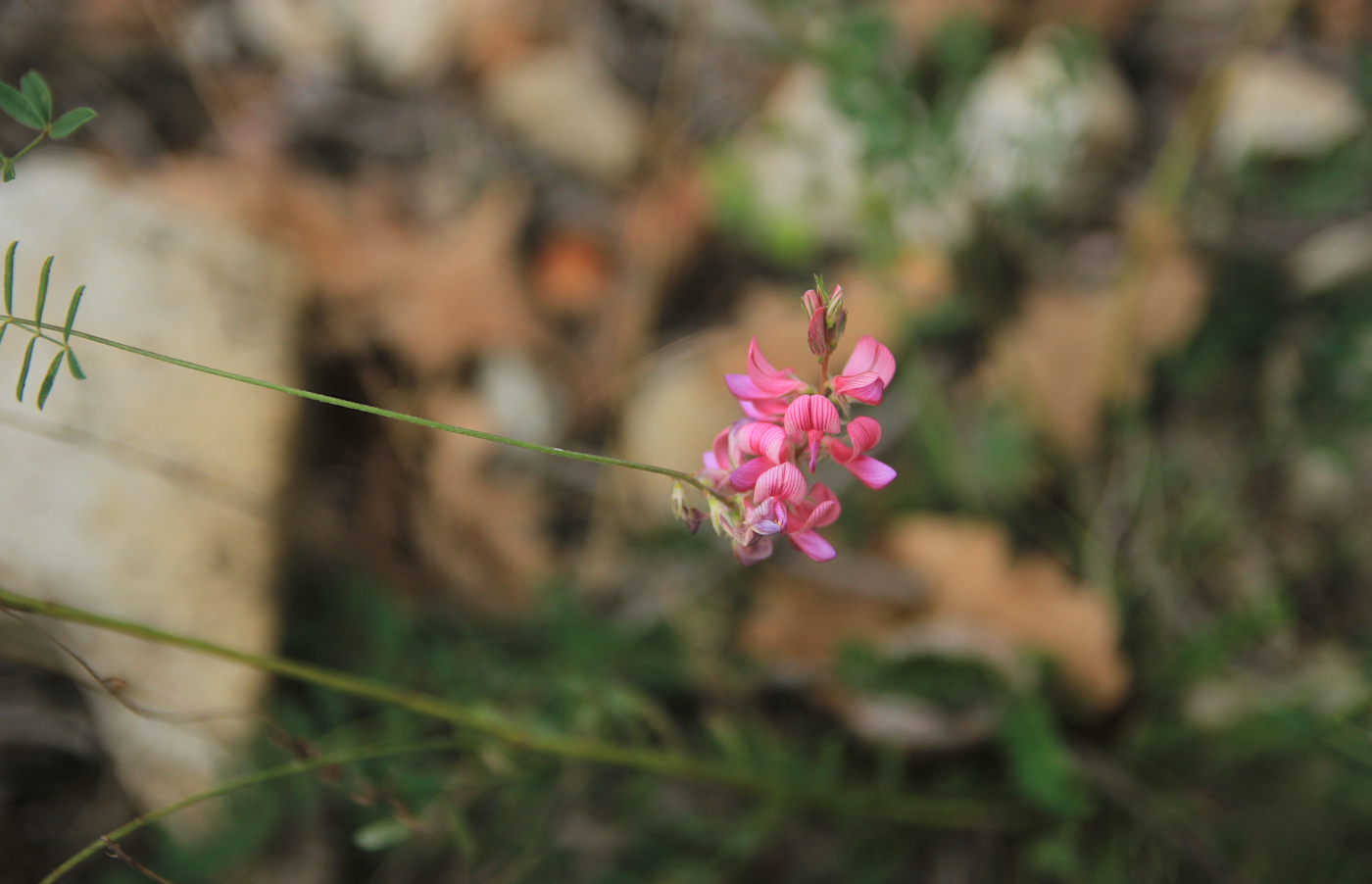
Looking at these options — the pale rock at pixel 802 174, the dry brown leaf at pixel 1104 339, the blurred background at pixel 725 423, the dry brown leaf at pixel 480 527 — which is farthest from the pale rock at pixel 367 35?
the dry brown leaf at pixel 1104 339

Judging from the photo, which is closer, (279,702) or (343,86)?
(279,702)

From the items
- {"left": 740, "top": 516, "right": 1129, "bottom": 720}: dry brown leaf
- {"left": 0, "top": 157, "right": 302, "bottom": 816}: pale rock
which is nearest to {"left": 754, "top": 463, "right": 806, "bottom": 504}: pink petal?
{"left": 740, "top": 516, "right": 1129, "bottom": 720}: dry brown leaf

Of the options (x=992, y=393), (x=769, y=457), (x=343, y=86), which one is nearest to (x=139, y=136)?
(x=343, y=86)

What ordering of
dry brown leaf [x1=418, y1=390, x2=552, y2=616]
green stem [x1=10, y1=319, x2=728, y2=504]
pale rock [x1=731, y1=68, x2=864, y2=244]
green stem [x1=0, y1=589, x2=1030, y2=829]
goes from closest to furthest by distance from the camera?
green stem [x1=10, y1=319, x2=728, y2=504] → green stem [x1=0, y1=589, x2=1030, y2=829] → dry brown leaf [x1=418, y1=390, x2=552, y2=616] → pale rock [x1=731, y1=68, x2=864, y2=244]

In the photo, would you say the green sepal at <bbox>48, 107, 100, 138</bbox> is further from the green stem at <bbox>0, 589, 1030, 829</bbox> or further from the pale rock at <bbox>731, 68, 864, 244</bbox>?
the pale rock at <bbox>731, 68, 864, 244</bbox>

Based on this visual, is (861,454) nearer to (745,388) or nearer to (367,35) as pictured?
(745,388)

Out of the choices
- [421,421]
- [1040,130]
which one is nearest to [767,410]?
[421,421]

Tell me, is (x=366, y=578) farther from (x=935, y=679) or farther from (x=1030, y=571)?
(x=1030, y=571)
